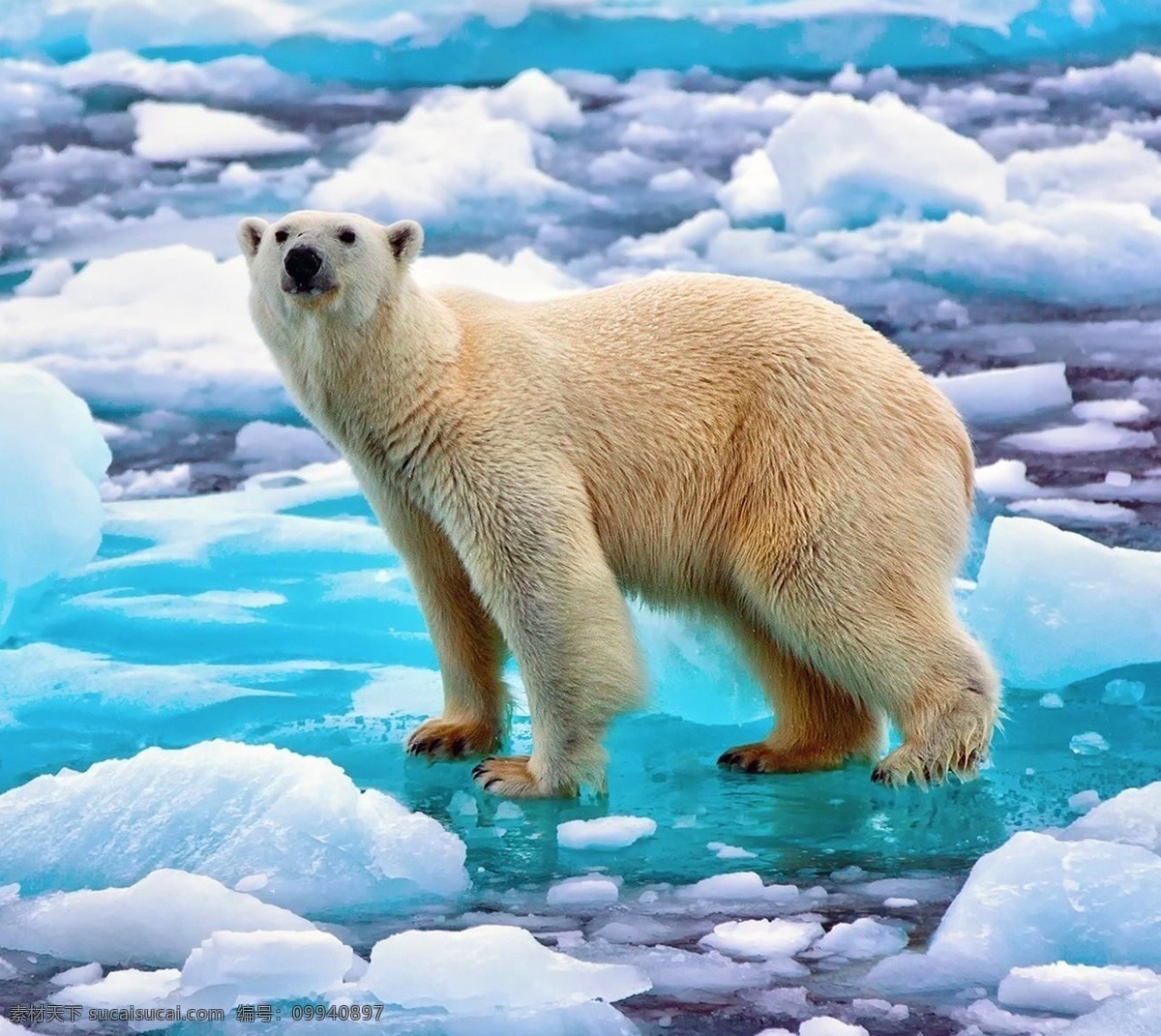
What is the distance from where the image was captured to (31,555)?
6.02 meters

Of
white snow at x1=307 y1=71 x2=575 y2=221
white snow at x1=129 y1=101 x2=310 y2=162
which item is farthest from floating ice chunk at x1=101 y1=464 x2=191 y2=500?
white snow at x1=129 y1=101 x2=310 y2=162

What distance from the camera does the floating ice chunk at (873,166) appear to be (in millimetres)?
8641

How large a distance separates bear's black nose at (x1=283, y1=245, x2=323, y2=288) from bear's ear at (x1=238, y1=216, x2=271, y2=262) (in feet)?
1.03

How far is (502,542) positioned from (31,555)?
2617 mm

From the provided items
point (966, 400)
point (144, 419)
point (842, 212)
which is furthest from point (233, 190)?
point (966, 400)

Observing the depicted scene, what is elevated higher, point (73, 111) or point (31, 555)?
point (73, 111)

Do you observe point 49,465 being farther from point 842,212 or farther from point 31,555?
point 842,212

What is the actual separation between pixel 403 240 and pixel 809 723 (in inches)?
66.1

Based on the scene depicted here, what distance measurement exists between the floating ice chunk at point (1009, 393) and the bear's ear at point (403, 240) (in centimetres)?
458

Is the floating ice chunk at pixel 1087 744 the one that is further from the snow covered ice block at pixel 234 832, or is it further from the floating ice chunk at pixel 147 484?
the floating ice chunk at pixel 147 484

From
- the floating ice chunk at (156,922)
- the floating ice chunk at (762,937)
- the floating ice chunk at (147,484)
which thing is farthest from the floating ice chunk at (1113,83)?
the floating ice chunk at (156,922)

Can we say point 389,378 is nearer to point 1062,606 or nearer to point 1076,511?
point 1062,606

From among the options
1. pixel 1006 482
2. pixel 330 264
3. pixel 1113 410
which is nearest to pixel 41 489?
pixel 330 264

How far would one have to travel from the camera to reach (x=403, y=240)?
4.14 m
